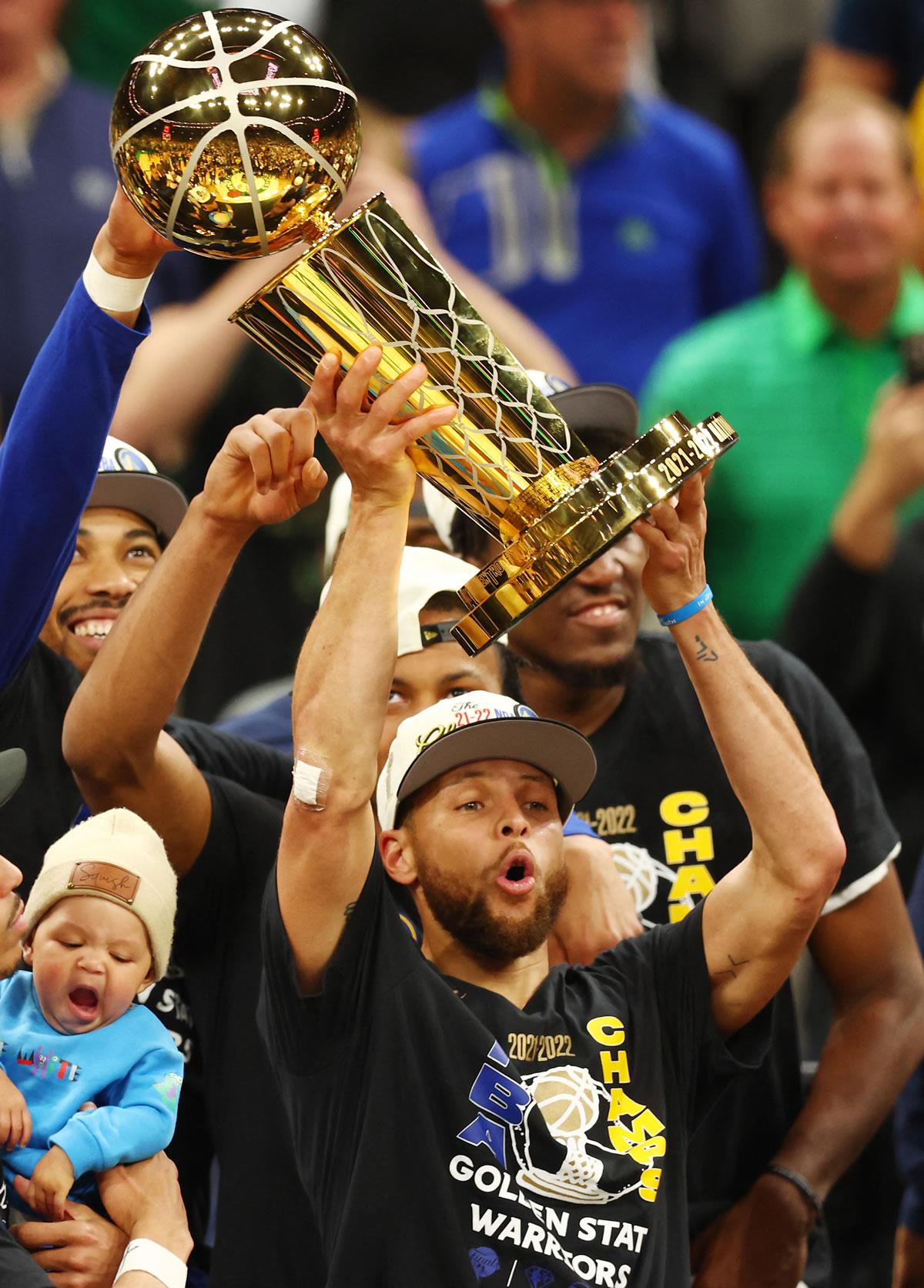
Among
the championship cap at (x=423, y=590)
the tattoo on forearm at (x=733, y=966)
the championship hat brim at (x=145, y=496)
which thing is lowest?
the tattoo on forearm at (x=733, y=966)

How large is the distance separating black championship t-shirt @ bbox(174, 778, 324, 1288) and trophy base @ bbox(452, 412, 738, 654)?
742mm

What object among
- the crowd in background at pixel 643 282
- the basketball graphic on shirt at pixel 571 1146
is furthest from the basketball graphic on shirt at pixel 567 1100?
the crowd in background at pixel 643 282

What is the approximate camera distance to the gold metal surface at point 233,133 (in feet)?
8.66

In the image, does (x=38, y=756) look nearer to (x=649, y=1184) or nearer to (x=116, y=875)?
(x=116, y=875)

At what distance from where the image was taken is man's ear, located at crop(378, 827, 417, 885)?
3.14 metres

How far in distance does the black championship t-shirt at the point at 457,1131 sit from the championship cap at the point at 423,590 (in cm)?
70

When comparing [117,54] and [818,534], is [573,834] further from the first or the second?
[117,54]

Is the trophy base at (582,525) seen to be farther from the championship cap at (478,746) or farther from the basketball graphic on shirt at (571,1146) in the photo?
the basketball graphic on shirt at (571,1146)

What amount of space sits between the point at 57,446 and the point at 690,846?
1290 mm

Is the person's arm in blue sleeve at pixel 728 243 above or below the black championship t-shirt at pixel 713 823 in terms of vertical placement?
above

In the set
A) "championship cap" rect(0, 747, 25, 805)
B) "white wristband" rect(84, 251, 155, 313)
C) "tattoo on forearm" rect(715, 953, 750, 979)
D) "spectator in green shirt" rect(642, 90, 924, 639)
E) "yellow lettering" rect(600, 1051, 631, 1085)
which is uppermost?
"spectator in green shirt" rect(642, 90, 924, 639)

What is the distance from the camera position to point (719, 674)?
117 inches

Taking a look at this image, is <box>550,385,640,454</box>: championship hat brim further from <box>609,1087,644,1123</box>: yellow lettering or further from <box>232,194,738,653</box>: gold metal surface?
<box>609,1087,644,1123</box>: yellow lettering

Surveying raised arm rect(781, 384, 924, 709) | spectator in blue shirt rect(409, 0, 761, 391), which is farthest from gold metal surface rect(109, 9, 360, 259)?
spectator in blue shirt rect(409, 0, 761, 391)
